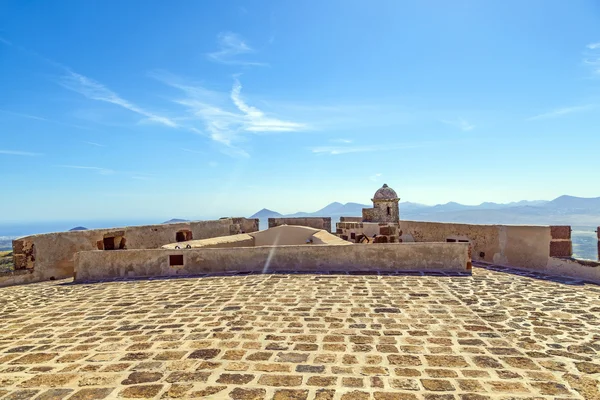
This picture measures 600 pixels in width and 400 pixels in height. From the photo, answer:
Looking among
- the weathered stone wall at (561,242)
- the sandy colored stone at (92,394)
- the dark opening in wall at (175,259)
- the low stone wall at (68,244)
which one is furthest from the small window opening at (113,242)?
the weathered stone wall at (561,242)

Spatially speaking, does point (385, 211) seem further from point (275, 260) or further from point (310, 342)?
point (310, 342)

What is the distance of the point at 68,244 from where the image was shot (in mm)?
11023

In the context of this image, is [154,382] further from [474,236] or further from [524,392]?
[474,236]

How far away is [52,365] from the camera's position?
12.6 feet

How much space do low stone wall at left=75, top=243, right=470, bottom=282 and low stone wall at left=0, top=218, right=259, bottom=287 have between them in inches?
26.6

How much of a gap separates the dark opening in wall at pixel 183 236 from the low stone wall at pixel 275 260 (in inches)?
191

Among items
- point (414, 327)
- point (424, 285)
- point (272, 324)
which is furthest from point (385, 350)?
point (424, 285)

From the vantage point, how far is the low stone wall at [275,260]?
28.9ft

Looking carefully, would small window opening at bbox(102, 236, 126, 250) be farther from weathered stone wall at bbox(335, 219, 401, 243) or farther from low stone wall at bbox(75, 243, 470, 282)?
weathered stone wall at bbox(335, 219, 401, 243)

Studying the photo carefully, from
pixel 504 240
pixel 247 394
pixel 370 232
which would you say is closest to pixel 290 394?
pixel 247 394

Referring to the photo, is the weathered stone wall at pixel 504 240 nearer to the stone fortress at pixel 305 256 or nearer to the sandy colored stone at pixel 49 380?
the stone fortress at pixel 305 256

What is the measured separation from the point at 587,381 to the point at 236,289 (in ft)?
18.0

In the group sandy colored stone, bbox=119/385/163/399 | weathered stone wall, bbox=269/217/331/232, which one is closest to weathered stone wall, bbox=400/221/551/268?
weathered stone wall, bbox=269/217/331/232

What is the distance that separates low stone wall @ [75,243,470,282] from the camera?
8797 mm
